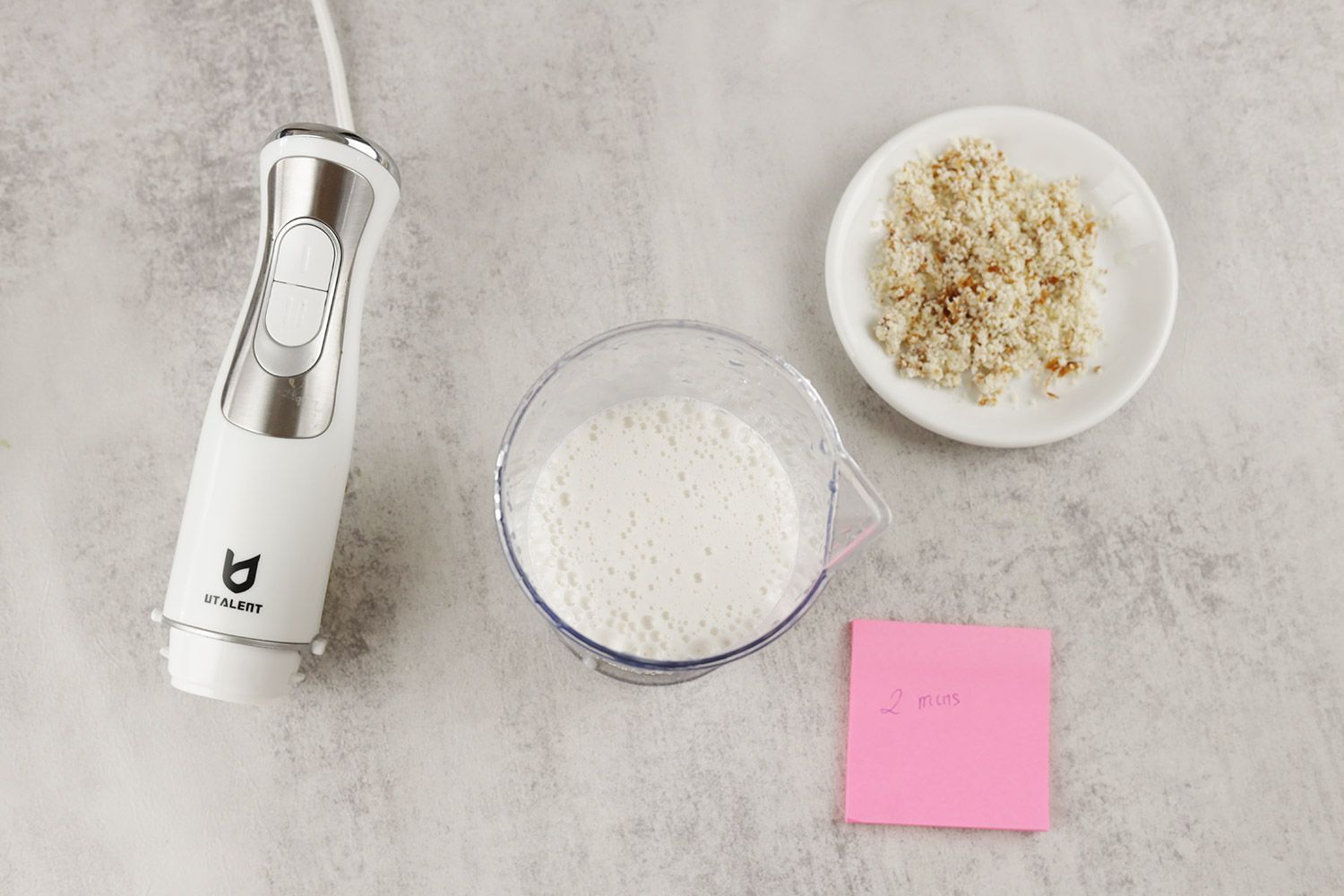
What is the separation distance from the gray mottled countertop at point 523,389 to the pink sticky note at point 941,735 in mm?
25

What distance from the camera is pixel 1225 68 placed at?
3.22ft

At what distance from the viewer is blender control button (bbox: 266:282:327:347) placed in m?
0.75

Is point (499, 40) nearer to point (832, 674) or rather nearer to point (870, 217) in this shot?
point (870, 217)

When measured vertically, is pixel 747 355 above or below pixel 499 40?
below

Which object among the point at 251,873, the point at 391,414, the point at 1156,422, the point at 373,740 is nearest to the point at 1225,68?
the point at 1156,422

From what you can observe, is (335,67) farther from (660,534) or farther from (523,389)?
(660,534)

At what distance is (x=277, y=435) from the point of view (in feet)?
2.48

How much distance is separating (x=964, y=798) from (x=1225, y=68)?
2.62ft

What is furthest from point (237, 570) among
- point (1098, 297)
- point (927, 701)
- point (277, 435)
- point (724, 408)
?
point (1098, 297)

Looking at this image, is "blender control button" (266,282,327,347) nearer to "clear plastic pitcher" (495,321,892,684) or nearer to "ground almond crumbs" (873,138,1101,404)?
"clear plastic pitcher" (495,321,892,684)

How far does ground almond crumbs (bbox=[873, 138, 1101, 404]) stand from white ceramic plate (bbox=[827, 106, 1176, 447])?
1 centimetres

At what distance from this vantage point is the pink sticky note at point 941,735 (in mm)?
902

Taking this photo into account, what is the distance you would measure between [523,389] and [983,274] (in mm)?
457

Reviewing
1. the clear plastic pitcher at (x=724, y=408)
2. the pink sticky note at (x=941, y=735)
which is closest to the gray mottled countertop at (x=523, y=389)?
the pink sticky note at (x=941, y=735)
